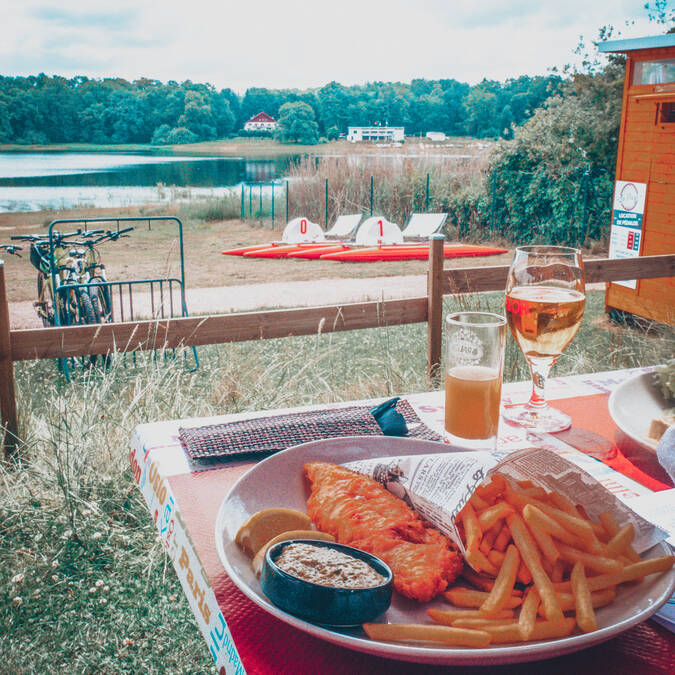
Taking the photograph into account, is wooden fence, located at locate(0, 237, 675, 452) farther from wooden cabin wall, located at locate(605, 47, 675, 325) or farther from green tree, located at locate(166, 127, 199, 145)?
green tree, located at locate(166, 127, 199, 145)

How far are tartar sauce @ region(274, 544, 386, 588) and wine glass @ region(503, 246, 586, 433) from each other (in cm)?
55

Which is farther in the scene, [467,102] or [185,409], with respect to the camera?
[467,102]

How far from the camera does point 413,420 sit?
113 centimetres

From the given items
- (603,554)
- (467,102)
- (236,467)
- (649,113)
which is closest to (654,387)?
(603,554)

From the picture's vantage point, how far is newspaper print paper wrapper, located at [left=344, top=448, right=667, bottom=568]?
66cm

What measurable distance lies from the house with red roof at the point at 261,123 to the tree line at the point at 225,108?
1019 mm

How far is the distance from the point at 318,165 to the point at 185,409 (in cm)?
1526

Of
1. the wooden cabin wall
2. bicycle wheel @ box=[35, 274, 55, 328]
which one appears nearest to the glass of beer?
bicycle wheel @ box=[35, 274, 55, 328]

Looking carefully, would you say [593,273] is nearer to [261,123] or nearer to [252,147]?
[261,123]

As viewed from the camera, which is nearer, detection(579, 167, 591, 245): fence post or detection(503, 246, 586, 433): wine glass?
detection(503, 246, 586, 433): wine glass

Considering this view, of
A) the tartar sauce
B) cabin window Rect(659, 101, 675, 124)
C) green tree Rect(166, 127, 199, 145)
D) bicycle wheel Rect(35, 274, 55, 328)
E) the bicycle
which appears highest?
green tree Rect(166, 127, 199, 145)

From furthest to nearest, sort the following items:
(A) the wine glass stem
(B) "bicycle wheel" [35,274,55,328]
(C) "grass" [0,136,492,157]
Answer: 1. (C) "grass" [0,136,492,157]
2. (B) "bicycle wheel" [35,274,55,328]
3. (A) the wine glass stem

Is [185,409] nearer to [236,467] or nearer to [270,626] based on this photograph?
[236,467]

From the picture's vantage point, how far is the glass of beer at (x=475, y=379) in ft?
3.12
